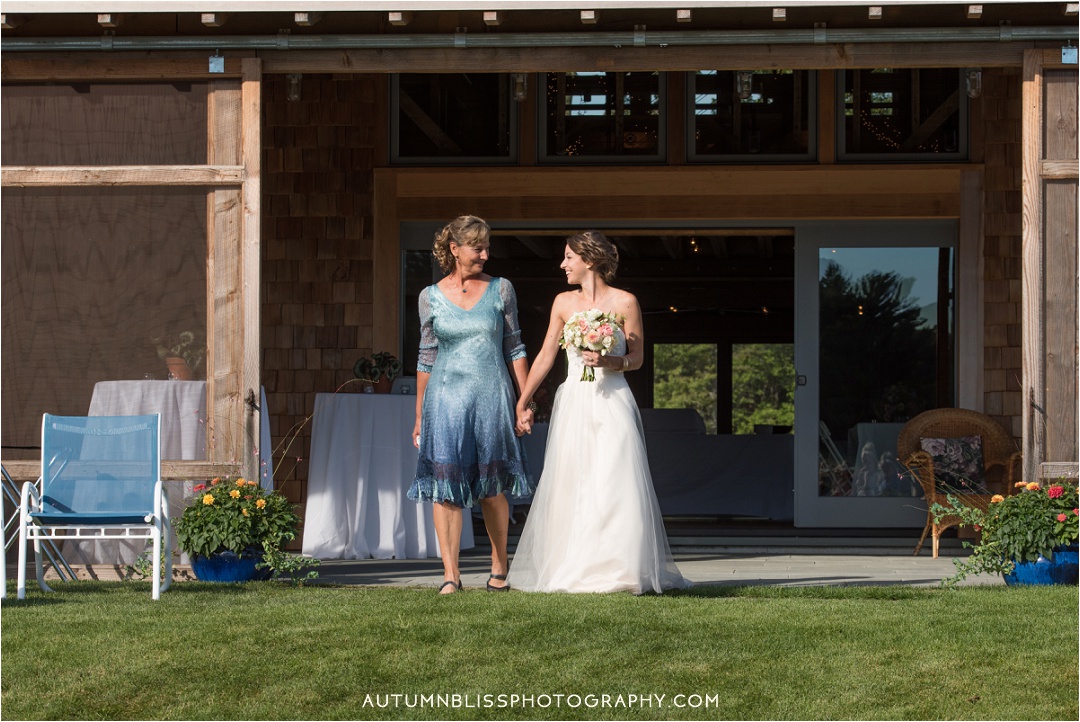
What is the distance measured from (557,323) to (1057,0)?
2623 mm

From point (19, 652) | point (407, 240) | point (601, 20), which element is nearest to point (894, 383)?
point (407, 240)

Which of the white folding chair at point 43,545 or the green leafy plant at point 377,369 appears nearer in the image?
the white folding chair at point 43,545

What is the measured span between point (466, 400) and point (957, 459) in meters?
Result: 4.05

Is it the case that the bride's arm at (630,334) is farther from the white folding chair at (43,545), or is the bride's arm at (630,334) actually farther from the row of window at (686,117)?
the row of window at (686,117)

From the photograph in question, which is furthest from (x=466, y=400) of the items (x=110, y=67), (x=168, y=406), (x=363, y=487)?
(x=110, y=67)

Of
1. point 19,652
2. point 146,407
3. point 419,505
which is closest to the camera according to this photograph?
point 19,652

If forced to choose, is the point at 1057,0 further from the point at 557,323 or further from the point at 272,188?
the point at 272,188

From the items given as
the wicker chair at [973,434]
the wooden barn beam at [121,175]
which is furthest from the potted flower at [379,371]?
the wicker chair at [973,434]

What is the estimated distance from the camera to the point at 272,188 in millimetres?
9156

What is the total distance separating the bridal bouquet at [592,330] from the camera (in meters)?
5.62

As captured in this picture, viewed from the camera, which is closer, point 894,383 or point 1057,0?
point 1057,0

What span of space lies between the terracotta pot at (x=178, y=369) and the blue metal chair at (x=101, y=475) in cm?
49

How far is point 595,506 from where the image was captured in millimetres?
5621

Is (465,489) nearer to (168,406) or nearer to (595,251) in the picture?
(595,251)
